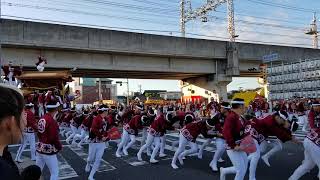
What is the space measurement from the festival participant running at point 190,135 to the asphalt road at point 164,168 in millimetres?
333

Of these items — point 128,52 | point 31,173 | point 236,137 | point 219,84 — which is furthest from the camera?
point 219,84

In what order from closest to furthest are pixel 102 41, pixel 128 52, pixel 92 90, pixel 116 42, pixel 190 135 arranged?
pixel 190 135, pixel 102 41, pixel 116 42, pixel 128 52, pixel 92 90

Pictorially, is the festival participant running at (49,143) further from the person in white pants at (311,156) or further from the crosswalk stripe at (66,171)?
the person in white pants at (311,156)

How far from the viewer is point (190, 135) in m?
12.2

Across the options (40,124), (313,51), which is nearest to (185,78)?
(313,51)

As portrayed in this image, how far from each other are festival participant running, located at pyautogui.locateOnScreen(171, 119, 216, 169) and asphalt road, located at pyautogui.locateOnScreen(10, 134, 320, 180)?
33cm

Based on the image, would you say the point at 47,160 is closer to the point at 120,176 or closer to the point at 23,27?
the point at 120,176

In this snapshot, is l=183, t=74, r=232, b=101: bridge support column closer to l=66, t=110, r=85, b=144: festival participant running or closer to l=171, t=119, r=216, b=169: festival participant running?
l=66, t=110, r=85, b=144: festival participant running

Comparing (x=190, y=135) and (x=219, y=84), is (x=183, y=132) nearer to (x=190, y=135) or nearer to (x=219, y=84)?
(x=190, y=135)

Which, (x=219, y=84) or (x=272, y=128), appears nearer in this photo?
(x=272, y=128)

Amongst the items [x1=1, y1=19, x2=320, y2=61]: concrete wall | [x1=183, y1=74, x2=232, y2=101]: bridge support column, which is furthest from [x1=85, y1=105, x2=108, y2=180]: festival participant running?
[x1=183, y1=74, x2=232, y2=101]: bridge support column

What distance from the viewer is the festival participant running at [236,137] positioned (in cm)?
782

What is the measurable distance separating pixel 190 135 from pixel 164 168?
1.16 m

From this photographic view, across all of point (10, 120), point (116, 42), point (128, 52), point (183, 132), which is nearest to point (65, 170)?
point (183, 132)
